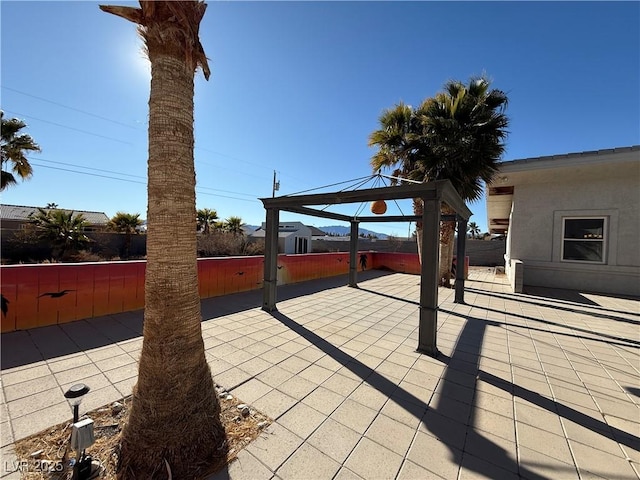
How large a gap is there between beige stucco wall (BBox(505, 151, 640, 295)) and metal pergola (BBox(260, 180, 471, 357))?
167 inches

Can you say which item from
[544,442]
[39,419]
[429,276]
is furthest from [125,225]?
[544,442]

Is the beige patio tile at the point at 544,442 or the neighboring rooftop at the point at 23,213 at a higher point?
the neighboring rooftop at the point at 23,213

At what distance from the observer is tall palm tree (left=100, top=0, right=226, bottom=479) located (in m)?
1.79

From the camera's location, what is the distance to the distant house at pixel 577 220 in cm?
759

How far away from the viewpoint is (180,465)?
1.75 metres

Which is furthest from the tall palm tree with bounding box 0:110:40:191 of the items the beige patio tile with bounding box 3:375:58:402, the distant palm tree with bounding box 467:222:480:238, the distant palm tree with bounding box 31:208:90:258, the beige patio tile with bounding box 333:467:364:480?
the distant palm tree with bounding box 467:222:480:238

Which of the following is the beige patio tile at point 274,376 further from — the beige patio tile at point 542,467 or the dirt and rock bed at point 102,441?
the beige patio tile at point 542,467

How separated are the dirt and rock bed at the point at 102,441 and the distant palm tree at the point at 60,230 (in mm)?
14018

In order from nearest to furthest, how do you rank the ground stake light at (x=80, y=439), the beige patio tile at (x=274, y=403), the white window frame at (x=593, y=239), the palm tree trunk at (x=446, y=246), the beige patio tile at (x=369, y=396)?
1. the ground stake light at (x=80, y=439)
2. the beige patio tile at (x=274, y=403)
3. the beige patio tile at (x=369, y=396)
4. the white window frame at (x=593, y=239)
5. the palm tree trunk at (x=446, y=246)

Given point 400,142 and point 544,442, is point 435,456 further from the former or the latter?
point 400,142

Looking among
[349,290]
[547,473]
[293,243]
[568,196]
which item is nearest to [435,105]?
[568,196]

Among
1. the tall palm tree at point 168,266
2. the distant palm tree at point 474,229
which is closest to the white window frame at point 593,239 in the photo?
the tall palm tree at point 168,266

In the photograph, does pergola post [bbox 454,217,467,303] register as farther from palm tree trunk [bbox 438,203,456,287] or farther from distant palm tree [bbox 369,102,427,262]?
palm tree trunk [bbox 438,203,456,287]

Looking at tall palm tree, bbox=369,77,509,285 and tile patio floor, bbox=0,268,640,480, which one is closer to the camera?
tile patio floor, bbox=0,268,640,480
